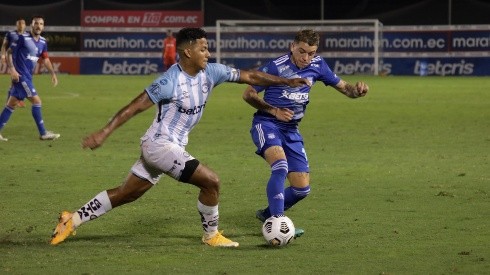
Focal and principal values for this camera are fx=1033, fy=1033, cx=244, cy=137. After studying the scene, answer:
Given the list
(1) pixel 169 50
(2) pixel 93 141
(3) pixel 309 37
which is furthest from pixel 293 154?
(1) pixel 169 50

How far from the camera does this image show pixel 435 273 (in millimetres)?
7562

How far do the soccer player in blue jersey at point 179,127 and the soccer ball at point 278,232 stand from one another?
0.32 metres

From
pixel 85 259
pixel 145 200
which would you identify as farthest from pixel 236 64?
pixel 85 259

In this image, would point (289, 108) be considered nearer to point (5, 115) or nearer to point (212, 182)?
point (212, 182)

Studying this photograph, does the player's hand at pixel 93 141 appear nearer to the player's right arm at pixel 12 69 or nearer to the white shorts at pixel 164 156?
the white shorts at pixel 164 156

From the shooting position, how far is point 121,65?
136 ft

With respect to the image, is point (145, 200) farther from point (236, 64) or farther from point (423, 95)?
point (236, 64)

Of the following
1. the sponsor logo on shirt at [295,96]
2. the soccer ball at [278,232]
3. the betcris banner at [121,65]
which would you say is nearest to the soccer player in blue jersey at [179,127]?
the soccer ball at [278,232]

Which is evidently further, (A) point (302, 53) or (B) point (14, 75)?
(B) point (14, 75)

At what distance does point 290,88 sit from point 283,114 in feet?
1.31

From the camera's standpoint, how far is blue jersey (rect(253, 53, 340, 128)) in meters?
9.52

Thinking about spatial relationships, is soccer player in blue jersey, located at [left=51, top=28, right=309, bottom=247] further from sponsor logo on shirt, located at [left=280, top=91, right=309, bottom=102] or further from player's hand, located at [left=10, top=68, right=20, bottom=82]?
player's hand, located at [left=10, top=68, right=20, bottom=82]

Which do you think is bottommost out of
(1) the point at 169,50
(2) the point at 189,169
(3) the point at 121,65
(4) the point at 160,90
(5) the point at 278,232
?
(3) the point at 121,65

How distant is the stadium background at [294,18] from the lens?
3938 centimetres
